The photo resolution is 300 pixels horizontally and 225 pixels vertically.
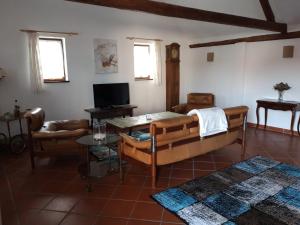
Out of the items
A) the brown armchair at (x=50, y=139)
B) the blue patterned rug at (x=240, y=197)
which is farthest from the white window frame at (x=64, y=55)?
the blue patterned rug at (x=240, y=197)

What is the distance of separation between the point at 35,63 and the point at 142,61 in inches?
111

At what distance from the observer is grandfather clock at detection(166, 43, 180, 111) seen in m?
6.70

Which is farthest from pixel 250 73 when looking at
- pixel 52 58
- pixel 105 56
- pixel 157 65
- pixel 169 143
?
pixel 52 58

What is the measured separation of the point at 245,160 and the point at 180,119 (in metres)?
1.61

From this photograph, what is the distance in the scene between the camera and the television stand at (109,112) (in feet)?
17.3

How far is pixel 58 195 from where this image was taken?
282 cm

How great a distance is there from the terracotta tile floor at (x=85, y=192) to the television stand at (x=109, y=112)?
153 centimetres

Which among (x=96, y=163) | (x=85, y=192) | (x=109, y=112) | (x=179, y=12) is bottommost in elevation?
(x=85, y=192)

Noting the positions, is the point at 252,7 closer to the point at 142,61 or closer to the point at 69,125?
the point at 142,61

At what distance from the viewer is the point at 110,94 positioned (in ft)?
18.6

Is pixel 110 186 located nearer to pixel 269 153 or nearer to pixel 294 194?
pixel 294 194

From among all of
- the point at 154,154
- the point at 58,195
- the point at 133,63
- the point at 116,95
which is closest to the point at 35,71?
the point at 116,95

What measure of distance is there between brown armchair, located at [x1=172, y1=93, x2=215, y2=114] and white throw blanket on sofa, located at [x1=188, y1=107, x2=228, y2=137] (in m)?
2.84

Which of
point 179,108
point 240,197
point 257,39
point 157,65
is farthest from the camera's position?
A: point 157,65
